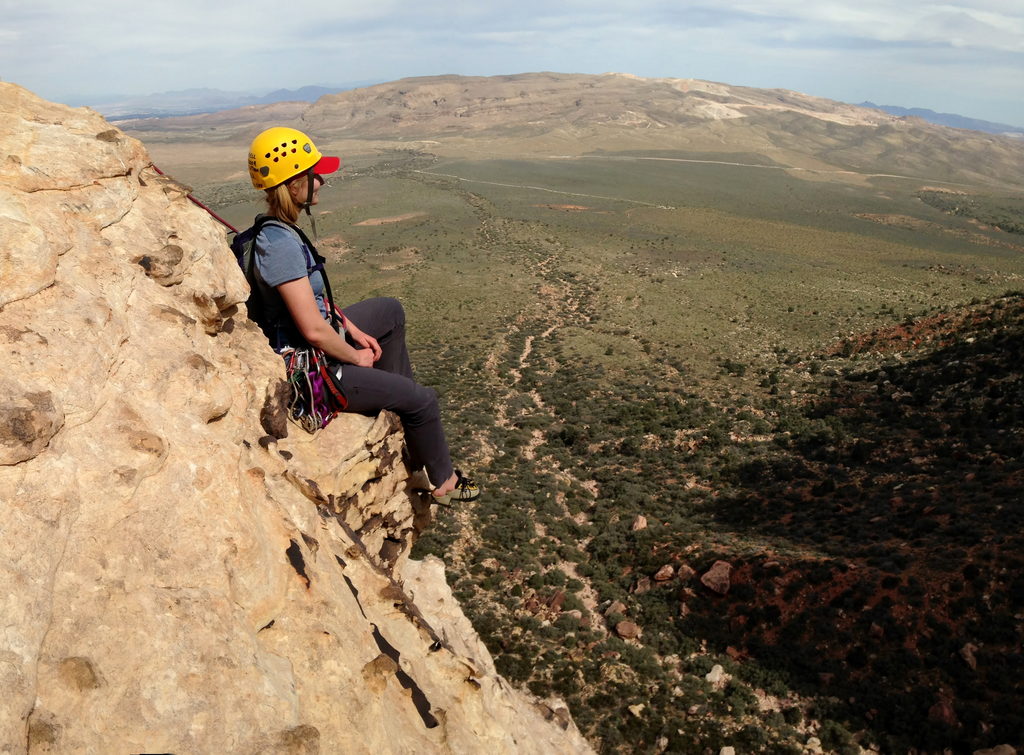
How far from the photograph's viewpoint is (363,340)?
6.25 meters

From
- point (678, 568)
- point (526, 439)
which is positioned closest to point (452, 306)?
point (526, 439)

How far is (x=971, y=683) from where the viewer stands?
1095 centimetres

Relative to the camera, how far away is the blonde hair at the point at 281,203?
5.56 meters

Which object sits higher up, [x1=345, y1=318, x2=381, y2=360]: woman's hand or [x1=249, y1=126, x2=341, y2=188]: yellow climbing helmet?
[x1=249, y1=126, x2=341, y2=188]: yellow climbing helmet

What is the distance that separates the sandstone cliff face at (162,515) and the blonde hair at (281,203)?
0.92 m

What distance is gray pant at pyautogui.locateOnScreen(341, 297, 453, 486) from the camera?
20.3 ft


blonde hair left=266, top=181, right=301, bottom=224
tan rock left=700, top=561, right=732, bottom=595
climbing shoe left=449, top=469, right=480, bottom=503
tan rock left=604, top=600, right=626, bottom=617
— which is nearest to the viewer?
blonde hair left=266, top=181, right=301, bottom=224

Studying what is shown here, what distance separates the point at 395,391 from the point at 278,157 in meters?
2.51

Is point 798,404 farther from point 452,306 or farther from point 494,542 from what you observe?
point 452,306

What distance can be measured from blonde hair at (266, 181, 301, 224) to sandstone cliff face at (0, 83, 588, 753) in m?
0.92

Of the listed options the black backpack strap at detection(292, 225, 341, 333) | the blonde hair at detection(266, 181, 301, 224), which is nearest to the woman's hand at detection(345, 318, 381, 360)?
the black backpack strap at detection(292, 225, 341, 333)

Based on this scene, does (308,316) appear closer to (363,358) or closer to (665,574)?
(363,358)

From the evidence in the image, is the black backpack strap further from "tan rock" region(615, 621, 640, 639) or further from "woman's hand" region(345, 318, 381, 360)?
"tan rock" region(615, 621, 640, 639)

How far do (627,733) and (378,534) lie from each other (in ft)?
25.8
